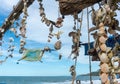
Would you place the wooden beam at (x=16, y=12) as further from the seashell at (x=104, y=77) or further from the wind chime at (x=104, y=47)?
the seashell at (x=104, y=77)

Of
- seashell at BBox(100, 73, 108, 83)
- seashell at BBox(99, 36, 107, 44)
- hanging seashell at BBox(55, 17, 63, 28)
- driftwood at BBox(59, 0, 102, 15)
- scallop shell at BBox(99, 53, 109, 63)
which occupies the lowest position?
seashell at BBox(100, 73, 108, 83)

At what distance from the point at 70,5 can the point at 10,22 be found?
150 cm

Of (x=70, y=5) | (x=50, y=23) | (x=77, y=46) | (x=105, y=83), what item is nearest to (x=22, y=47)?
(x=50, y=23)

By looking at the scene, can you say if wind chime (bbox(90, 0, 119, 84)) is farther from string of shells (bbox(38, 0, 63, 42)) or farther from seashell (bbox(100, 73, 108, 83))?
string of shells (bbox(38, 0, 63, 42))

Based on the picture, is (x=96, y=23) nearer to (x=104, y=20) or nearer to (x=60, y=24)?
(x=104, y=20)

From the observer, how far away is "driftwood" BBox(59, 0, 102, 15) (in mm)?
1060

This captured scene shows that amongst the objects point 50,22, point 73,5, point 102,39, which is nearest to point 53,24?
point 50,22

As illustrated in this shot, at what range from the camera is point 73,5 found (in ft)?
3.65

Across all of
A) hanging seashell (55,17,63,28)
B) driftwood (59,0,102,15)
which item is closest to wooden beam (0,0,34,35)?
hanging seashell (55,17,63,28)

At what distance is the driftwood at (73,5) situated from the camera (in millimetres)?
1060

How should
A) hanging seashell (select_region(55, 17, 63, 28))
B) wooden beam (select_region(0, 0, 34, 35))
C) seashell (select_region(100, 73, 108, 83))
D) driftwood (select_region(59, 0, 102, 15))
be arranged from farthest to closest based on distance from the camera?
wooden beam (select_region(0, 0, 34, 35)) < hanging seashell (select_region(55, 17, 63, 28)) < driftwood (select_region(59, 0, 102, 15)) < seashell (select_region(100, 73, 108, 83))

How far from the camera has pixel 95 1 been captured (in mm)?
1047

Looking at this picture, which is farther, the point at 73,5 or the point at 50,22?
the point at 50,22

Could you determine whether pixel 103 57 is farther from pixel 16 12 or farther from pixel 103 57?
pixel 16 12
